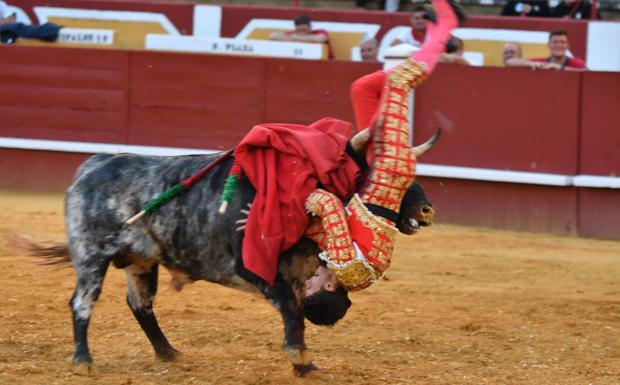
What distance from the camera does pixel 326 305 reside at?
4898 mm

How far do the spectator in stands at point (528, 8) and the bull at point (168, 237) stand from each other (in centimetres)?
732

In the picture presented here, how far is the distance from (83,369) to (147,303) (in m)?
0.50

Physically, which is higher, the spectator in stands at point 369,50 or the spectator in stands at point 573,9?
the spectator in stands at point 573,9

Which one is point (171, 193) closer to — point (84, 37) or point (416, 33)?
point (416, 33)

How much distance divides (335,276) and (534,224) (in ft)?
18.1

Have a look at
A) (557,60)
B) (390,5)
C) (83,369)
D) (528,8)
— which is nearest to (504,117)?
(557,60)

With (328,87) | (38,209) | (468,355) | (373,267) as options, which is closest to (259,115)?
(328,87)

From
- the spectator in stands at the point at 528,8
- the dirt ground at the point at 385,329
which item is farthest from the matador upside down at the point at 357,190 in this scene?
the spectator in stands at the point at 528,8

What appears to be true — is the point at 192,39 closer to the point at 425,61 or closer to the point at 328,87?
the point at 328,87

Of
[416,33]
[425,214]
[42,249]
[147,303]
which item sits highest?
[416,33]

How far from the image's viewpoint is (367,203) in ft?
15.2

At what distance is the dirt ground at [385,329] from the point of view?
5.07 meters

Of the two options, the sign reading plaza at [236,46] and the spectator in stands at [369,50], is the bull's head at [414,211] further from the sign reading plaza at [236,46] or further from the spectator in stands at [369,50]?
the sign reading plaza at [236,46]

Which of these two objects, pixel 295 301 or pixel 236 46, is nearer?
pixel 295 301
